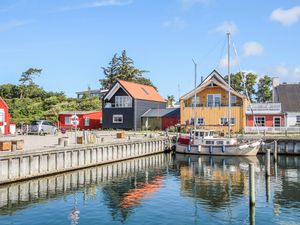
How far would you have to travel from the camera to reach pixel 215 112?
5894 cm

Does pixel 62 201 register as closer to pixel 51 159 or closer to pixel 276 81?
pixel 51 159

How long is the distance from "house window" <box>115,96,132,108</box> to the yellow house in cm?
1013

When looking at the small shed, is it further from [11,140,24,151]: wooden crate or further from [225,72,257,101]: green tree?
[11,140,24,151]: wooden crate

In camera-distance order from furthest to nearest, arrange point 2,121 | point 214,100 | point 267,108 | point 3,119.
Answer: point 214,100
point 267,108
point 3,119
point 2,121

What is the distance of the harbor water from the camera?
18938 mm

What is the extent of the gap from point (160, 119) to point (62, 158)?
118 ft

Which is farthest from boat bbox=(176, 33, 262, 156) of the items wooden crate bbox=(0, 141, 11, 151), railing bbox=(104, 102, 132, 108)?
wooden crate bbox=(0, 141, 11, 151)

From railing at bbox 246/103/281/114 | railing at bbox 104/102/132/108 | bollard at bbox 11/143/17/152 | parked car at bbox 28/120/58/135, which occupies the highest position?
railing at bbox 104/102/132/108

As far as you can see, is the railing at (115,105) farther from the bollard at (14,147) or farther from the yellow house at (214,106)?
the bollard at (14,147)

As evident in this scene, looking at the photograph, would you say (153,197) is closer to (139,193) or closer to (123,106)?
(139,193)

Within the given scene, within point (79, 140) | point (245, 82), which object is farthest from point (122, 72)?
point (79, 140)

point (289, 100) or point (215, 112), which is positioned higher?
point (289, 100)

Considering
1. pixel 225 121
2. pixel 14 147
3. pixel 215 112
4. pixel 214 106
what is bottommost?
pixel 14 147

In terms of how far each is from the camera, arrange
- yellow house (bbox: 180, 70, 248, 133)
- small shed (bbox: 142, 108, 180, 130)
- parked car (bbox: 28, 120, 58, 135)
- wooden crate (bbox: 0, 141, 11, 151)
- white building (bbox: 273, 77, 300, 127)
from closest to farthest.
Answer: wooden crate (bbox: 0, 141, 11, 151)
parked car (bbox: 28, 120, 58, 135)
white building (bbox: 273, 77, 300, 127)
yellow house (bbox: 180, 70, 248, 133)
small shed (bbox: 142, 108, 180, 130)
